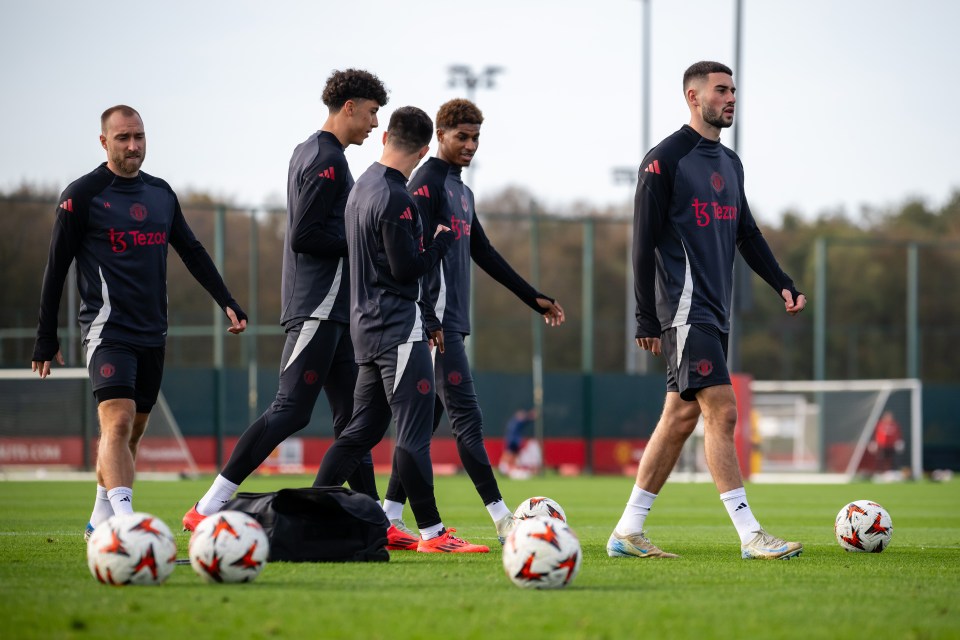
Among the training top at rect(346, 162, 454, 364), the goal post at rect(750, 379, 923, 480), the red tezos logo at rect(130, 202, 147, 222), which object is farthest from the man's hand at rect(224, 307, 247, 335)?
the goal post at rect(750, 379, 923, 480)

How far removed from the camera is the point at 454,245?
813 centimetres

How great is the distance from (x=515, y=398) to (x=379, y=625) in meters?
24.7

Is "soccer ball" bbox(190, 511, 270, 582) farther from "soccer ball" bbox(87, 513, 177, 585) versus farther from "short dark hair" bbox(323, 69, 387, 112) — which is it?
"short dark hair" bbox(323, 69, 387, 112)

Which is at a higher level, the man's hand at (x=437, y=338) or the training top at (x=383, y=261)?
the training top at (x=383, y=261)

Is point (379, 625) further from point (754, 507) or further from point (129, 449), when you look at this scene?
point (754, 507)

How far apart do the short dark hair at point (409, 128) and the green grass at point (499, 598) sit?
2.26 meters

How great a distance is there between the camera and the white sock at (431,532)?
7.30 meters

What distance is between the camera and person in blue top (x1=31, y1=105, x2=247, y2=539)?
24.0ft

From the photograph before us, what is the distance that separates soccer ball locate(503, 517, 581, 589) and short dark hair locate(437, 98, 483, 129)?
10.5ft

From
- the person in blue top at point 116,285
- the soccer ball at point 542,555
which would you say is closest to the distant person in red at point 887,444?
the person in blue top at point 116,285

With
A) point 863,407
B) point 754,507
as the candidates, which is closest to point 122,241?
→ point 754,507

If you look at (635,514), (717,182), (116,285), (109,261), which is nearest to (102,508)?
(116,285)

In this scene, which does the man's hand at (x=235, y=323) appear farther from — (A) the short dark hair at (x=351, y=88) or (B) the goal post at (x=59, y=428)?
(B) the goal post at (x=59, y=428)

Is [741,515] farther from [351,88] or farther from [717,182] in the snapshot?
[351,88]
